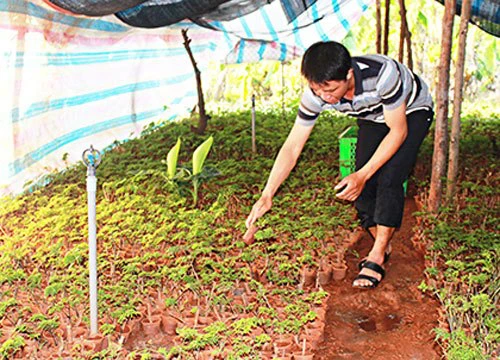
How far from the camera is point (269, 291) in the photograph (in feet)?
12.0

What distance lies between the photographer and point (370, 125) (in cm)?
380

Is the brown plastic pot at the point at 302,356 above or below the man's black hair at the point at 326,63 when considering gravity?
below

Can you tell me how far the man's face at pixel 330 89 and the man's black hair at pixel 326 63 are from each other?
0.03 m

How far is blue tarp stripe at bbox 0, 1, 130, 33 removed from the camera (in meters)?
4.47

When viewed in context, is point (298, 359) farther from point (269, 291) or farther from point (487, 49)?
point (487, 49)

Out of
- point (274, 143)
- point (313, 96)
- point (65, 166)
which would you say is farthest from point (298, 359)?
point (274, 143)

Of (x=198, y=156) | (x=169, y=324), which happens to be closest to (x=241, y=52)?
(x=198, y=156)

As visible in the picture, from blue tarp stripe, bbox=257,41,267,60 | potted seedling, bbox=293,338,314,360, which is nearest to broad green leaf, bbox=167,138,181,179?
potted seedling, bbox=293,338,314,360

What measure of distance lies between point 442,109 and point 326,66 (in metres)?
1.99

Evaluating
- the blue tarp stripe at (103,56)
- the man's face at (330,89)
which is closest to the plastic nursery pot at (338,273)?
the man's face at (330,89)

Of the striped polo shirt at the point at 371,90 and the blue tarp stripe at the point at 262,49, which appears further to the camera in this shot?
the blue tarp stripe at the point at 262,49

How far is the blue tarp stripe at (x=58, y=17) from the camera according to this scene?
4.47 metres

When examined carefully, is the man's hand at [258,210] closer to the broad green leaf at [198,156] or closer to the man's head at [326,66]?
the man's head at [326,66]

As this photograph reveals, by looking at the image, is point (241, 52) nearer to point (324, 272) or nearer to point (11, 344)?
point (324, 272)
